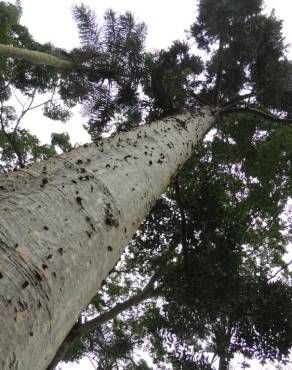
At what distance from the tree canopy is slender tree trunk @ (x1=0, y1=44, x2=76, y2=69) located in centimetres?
17

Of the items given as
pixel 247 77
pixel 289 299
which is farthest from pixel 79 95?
pixel 289 299

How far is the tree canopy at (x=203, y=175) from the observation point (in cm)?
659

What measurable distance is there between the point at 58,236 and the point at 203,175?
6.41 meters

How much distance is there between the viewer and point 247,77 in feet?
30.0

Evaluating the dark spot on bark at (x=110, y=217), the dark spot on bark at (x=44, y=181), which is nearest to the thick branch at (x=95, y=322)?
the dark spot on bark at (x=110, y=217)

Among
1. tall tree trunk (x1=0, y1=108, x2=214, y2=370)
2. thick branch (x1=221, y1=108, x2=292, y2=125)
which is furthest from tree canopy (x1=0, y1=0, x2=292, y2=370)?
tall tree trunk (x1=0, y1=108, x2=214, y2=370)

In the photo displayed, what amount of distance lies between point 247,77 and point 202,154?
6.23 ft

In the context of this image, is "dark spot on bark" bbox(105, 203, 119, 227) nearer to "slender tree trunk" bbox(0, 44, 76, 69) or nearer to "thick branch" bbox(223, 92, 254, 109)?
"slender tree trunk" bbox(0, 44, 76, 69)

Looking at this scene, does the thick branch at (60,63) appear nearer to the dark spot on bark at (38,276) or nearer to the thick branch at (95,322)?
the thick branch at (95,322)

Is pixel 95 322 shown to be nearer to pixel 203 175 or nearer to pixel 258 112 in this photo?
pixel 203 175

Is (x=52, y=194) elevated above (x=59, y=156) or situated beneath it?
situated beneath

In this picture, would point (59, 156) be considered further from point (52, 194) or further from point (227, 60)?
point (227, 60)

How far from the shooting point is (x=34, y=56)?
25.0ft

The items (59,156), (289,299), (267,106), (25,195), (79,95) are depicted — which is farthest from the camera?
(267,106)
